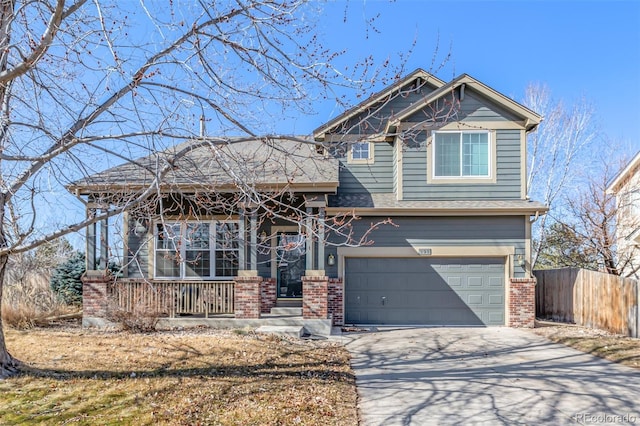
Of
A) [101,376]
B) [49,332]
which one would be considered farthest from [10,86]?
[49,332]

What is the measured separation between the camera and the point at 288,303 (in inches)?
530

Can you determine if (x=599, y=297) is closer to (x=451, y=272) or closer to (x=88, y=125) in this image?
(x=451, y=272)

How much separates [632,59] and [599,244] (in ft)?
22.1

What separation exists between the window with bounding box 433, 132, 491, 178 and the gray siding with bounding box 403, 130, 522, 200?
11.2 inches

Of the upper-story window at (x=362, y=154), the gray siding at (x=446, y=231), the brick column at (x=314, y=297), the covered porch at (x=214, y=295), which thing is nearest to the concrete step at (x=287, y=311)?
the covered porch at (x=214, y=295)

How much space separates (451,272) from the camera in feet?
40.6

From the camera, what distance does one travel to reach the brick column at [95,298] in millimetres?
11344

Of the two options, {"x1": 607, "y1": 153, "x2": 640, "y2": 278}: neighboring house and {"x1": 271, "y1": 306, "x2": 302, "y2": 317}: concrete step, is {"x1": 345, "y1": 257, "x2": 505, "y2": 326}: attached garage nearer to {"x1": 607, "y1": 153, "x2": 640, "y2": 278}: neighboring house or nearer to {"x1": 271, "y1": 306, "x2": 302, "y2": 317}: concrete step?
{"x1": 271, "y1": 306, "x2": 302, "y2": 317}: concrete step

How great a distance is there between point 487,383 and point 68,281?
46.8 ft

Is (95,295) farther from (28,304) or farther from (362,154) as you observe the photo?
(362,154)

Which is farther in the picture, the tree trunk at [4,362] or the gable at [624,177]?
the gable at [624,177]

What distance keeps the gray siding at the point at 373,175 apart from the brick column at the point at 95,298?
6.68 metres

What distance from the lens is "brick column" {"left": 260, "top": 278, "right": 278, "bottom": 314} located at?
12320mm

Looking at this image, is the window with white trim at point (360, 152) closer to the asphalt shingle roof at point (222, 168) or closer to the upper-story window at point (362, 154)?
the upper-story window at point (362, 154)
